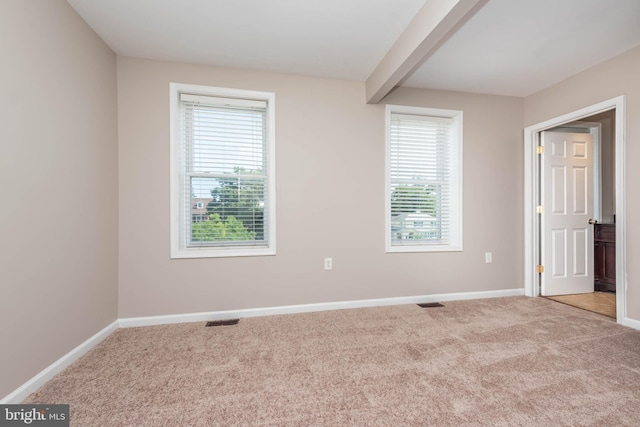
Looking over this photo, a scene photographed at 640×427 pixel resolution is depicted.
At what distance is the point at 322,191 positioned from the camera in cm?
289

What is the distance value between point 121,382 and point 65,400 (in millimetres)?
249

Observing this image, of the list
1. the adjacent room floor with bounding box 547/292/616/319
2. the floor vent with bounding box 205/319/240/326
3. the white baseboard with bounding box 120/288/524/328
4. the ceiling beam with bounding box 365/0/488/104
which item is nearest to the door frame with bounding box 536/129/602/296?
the adjacent room floor with bounding box 547/292/616/319

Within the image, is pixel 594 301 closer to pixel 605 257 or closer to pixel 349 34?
pixel 605 257

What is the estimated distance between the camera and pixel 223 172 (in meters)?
2.77

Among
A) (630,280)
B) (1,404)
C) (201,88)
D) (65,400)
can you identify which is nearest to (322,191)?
(201,88)

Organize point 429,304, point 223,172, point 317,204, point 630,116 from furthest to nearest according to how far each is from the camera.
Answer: point 429,304, point 317,204, point 223,172, point 630,116

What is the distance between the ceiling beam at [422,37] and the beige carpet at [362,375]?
224 cm

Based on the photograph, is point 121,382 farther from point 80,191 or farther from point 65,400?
point 80,191

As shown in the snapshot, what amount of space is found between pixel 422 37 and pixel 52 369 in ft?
10.8

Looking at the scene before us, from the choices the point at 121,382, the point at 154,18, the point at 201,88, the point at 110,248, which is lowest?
the point at 121,382

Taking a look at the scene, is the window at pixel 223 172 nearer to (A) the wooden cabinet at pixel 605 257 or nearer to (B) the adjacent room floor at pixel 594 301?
(B) the adjacent room floor at pixel 594 301

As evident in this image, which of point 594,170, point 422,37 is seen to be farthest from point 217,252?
point 594,170

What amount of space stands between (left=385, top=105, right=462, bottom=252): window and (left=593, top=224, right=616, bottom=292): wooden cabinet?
2151 millimetres

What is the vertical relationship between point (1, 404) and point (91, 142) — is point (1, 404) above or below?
below
